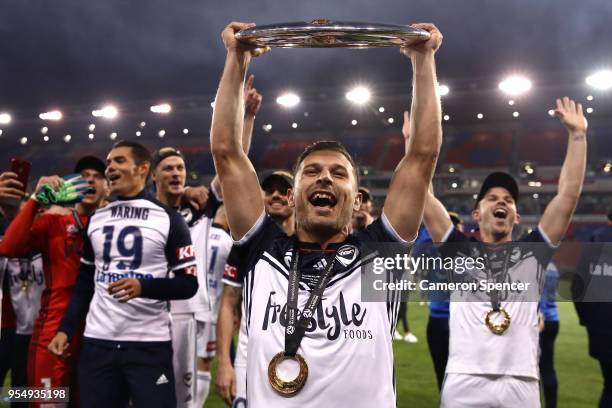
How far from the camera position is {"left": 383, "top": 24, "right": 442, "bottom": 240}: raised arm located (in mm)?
2123

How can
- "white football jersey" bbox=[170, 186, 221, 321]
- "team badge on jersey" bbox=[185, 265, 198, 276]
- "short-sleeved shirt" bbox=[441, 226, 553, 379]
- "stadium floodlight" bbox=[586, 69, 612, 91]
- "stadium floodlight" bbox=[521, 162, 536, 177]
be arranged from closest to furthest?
"short-sleeved shirt" bbox=[441, 226, 553, 379] → "team badge on jersey" bbox=[185, 265, 198, 276] → "white football jersey" bbox=[170, 186, 221, 321] → "stadium floodlight" bbox=[586, 69, 612, 91] → "stadium floodlight" bbox=[521, 162, 536, 177]

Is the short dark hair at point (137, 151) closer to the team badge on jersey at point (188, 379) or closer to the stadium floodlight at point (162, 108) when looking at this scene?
the team badge on jersey at point (188, 379)

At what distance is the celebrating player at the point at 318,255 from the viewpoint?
6.51 ft

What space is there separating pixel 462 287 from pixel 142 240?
2041 mm

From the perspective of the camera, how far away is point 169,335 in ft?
11.5

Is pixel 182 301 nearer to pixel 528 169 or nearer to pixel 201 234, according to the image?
pixel 201 234

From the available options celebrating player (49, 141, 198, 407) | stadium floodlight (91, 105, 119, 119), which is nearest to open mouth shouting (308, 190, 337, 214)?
celebrating player (49, 141, 198, 407)

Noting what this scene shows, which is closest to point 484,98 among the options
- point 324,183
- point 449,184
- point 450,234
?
point 449,184

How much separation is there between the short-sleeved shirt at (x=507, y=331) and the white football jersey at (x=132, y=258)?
1.75 metres

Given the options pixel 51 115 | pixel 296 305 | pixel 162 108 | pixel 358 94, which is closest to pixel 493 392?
pixel 296 305

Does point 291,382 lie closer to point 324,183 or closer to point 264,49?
point 324,183

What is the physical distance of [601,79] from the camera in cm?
A: 2028

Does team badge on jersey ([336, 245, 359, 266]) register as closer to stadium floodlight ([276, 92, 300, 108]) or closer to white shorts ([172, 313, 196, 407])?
white shorts ([172, 313, 196, 407])

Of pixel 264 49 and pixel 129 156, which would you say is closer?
pixel 264 49
